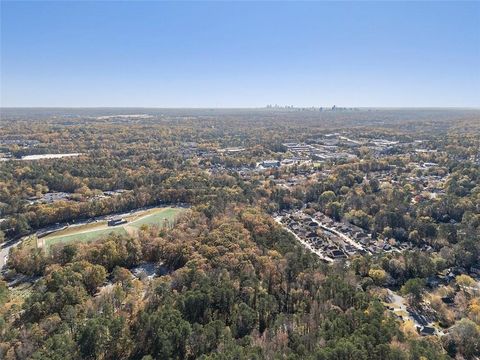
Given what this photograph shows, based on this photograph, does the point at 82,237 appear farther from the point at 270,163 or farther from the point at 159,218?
the point at 270,163

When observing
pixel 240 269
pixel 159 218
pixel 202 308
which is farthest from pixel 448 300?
pixel 159 218

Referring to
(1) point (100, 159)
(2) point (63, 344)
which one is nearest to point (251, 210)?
(2) point (63, 344)

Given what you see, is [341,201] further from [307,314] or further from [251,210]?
[307,314]

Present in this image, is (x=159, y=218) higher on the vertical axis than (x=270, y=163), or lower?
higher

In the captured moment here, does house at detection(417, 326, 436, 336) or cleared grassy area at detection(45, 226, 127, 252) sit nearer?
house at detection(417, 326, 436, 336)

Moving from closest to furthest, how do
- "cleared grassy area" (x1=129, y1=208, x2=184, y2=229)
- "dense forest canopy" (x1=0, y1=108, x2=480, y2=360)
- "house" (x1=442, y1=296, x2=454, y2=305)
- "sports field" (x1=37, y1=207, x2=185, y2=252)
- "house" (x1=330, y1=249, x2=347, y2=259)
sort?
"dense forest canopy" (x1=0, y1=108, x2=480, y2=360) < "house" (x1=442, y1=296, x2=454, y2=305) < "house" (x1=330, y1=249, x2=347, y2=259) < "sports field" (x1=37, y1=207, x2=185, y2=252) < "cleared grassy area" (x1=129, y1=208, x2=184, y2=229)

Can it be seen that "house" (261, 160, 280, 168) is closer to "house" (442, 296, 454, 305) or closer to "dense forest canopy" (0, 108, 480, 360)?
"dense forest canopy" (0, 108, 480, 360)

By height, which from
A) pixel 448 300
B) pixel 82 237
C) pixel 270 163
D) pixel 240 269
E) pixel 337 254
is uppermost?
pixel 240 269

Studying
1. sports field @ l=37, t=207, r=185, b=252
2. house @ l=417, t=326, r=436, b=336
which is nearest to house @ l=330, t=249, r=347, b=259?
house @ l=417, t=326, r=436, b=336
